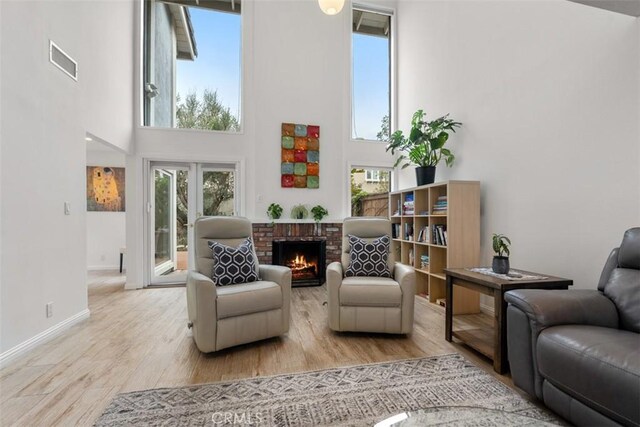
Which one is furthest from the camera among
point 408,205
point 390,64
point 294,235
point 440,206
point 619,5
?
point 390,64

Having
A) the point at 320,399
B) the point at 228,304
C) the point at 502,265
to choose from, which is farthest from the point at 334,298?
the point at 502,265

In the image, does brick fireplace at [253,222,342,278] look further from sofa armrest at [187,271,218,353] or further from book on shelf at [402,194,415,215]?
sofa armrest at [187,271,218,353]

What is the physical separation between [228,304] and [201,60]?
174 inches

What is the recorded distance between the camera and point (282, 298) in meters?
2.69

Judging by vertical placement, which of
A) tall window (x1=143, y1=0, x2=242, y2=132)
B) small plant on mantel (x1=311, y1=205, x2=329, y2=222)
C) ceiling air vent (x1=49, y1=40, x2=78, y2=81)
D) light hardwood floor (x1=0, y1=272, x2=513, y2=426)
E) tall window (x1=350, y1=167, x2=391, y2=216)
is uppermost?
tall window (x1=143, y1=0, x2=242, y2=132)

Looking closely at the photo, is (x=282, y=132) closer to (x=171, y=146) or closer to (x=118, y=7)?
(x=171, y=146)

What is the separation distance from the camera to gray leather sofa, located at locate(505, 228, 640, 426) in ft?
4.26

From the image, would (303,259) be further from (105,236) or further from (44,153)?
(105,236)

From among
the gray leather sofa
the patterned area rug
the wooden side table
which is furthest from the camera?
the wooden side table

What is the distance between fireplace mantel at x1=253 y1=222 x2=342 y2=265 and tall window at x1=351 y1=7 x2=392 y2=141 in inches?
70.2

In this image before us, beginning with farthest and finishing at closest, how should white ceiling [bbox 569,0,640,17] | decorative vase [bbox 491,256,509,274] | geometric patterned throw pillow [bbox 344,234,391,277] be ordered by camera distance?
geometric patterned throw pillow [bbox 344,234,391,277] → decorative vase [bbox 491,256,509,274] → white ceiling [bbox 569,0,640,17]

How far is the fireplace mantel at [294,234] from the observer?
16.2 ft

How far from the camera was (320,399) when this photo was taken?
1.80m

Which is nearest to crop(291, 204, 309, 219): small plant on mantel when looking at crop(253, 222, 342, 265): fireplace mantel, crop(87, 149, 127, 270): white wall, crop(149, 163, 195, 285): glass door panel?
crop(253, 222, 342, 265): fireplace mantel
